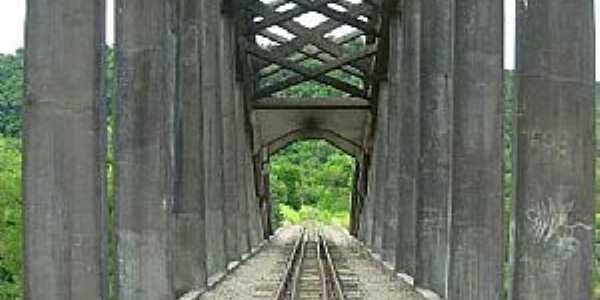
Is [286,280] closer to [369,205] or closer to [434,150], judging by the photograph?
[434,150]

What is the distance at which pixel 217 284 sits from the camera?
2331cm

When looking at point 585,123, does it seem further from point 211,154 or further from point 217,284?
point 211,154

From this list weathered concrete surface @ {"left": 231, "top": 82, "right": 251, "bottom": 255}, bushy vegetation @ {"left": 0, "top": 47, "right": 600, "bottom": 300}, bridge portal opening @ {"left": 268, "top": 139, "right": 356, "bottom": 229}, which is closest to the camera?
bushy vegetation @ {"left": 0, "top": 47, "right": 600, "bottom": 300}

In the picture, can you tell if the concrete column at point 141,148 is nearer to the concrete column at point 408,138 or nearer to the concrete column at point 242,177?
the concrete column at point 408,138

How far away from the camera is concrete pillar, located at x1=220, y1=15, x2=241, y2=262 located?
96.8 ft

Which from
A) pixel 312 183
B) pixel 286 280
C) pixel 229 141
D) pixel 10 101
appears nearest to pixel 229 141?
pixel 229 141

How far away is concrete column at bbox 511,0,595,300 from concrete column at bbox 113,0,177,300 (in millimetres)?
6585

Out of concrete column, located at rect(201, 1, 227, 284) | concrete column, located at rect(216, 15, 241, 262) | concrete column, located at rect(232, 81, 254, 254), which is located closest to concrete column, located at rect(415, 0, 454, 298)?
concrete column, located at rect(201, 1, 227, 284)

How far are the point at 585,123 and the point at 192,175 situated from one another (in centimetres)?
1060

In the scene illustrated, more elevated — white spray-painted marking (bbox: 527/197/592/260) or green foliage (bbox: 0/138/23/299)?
white spray-painted marking (bbox: 527/197/592/260)

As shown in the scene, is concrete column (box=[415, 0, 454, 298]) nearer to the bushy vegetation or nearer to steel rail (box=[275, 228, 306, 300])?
the bushy vegetation

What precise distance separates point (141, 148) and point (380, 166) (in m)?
20.1

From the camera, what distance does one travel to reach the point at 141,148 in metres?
16.8

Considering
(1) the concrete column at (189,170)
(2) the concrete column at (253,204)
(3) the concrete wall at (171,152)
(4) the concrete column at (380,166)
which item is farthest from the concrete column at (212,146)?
(2) the concrete column at (253,204)
